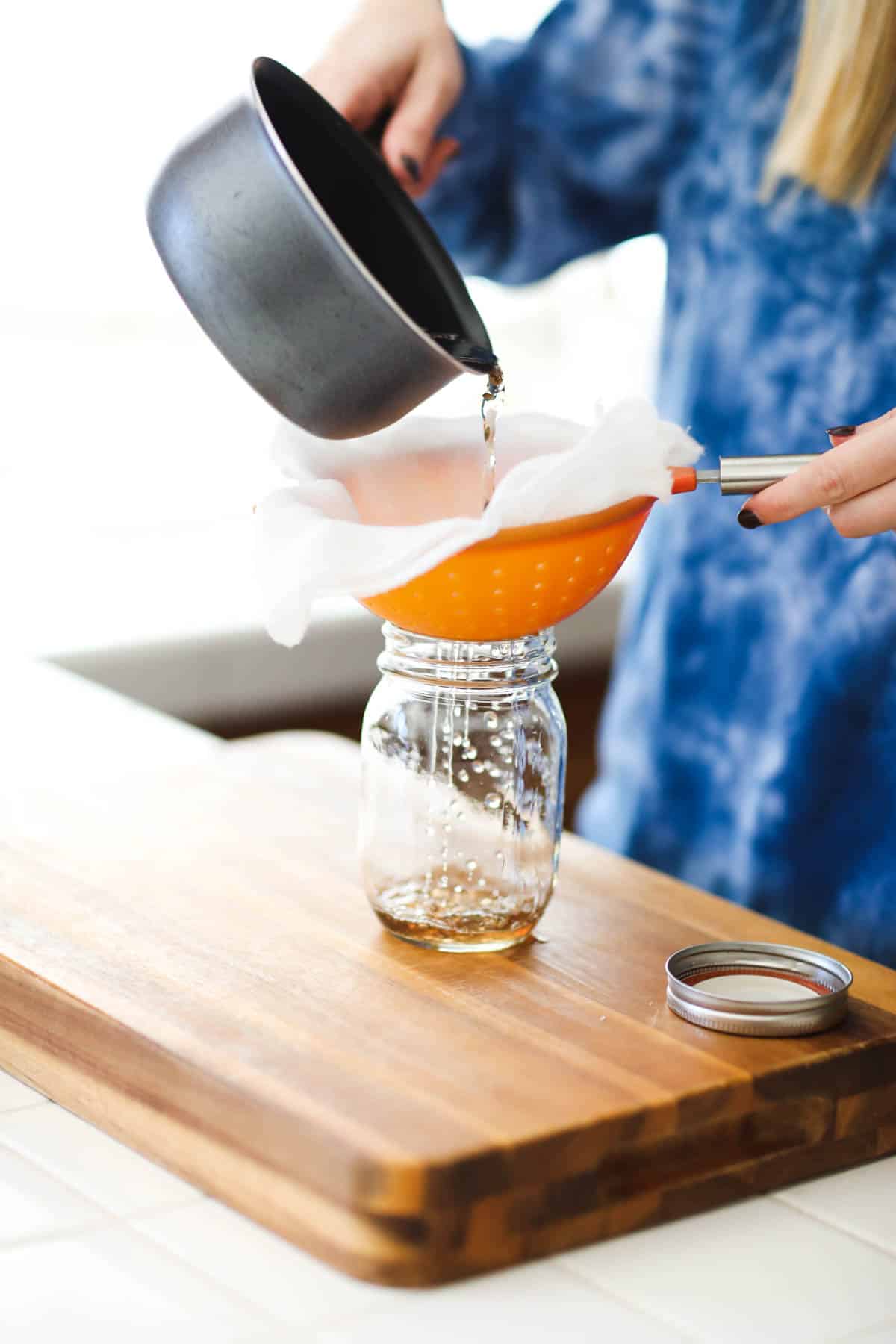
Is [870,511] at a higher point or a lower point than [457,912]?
higher

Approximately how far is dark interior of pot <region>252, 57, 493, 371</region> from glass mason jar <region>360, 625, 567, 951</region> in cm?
19

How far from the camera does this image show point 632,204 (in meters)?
1.32

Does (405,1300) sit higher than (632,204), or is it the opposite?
(632,204)

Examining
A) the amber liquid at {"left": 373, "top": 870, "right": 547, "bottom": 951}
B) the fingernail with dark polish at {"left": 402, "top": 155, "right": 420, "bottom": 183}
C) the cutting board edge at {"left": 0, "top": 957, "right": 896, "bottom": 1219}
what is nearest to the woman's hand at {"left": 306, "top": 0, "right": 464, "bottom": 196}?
the fingernail with dark polish at {"left": 402, "top": 155, "right": 420, "bottom": 183}

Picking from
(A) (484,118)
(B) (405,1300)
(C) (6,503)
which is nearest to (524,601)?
(B) (405,1300)

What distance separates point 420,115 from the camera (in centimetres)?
106

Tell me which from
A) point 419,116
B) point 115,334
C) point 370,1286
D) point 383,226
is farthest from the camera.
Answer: point 115,334

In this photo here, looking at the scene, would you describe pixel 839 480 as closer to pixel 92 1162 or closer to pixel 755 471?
pixel 755 471

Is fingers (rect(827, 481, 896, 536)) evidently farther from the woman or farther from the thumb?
the thumb

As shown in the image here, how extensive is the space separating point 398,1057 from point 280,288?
1.08ft

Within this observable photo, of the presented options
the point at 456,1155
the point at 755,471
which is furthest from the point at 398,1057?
the point at 755,471

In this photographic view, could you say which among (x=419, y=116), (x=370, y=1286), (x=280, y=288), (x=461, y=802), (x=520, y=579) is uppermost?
(x=419, y=116)

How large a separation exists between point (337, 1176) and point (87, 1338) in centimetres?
11

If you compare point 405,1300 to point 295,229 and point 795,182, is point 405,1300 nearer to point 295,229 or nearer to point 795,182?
point 295,229
